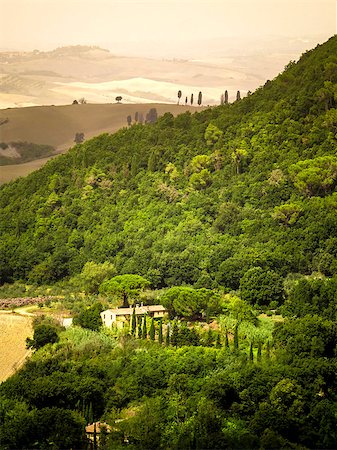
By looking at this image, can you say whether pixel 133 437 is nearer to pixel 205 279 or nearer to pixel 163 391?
pixel 163 391

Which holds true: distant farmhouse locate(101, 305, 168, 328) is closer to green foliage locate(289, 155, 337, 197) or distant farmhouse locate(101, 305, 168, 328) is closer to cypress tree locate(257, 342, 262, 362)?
cypress tree locate(257, 342, 262, 362)

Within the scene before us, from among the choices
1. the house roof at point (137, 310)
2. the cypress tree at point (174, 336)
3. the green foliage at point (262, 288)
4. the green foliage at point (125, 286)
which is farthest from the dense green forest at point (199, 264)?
the green foliage at point (125, 286)

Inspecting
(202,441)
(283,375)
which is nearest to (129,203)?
(283,375)

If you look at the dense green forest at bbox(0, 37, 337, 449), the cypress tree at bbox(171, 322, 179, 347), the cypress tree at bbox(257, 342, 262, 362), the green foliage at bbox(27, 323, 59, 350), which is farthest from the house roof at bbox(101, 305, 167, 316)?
the cypress tree at bbox(257, 342, 262, 362)

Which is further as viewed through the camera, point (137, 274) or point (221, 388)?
point (137, 274)

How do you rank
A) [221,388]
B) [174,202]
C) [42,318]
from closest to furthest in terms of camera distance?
[221,388] → [42,318] → [174,202]

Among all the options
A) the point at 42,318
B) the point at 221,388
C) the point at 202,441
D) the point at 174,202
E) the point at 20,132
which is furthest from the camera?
the point at 20,132
